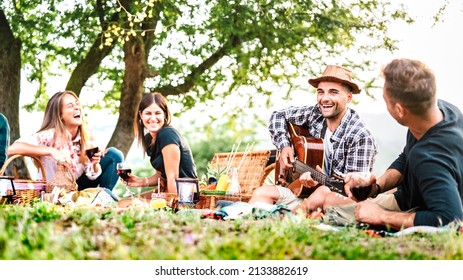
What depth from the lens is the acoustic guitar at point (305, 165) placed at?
5.01 m

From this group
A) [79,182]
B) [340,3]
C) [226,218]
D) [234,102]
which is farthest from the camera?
[234,102]

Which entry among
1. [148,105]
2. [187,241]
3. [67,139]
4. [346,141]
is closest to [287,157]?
[346,141]

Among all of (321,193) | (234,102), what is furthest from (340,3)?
(321,193)

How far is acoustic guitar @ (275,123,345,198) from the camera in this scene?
501 cm

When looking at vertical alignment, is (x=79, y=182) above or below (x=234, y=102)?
below

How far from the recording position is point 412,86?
3633mm

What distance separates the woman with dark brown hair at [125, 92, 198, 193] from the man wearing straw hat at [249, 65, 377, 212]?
2.38 feet

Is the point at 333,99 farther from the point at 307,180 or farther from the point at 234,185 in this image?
the point at 234,185

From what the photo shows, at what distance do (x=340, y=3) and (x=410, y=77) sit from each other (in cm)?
739

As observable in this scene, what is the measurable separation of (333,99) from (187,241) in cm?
270

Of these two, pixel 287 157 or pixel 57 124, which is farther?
pixel 57 124

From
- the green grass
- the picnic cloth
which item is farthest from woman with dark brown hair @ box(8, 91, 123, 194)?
the green grass
